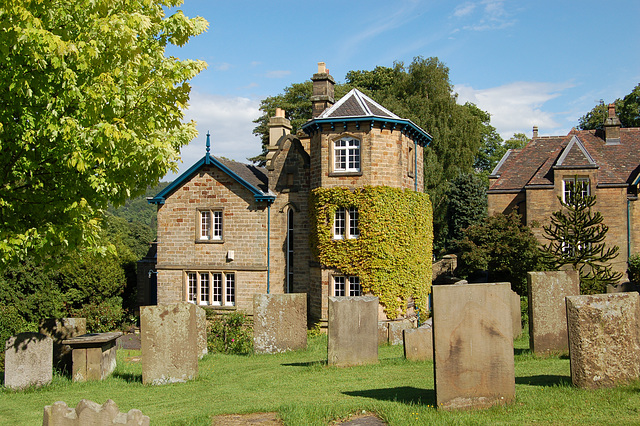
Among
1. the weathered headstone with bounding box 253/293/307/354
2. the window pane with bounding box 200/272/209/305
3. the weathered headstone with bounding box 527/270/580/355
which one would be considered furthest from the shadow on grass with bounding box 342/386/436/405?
the window pane with bounding box 200/272/209/305

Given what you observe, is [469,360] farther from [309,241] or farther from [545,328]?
[309,241]

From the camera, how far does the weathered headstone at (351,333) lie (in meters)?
13.5

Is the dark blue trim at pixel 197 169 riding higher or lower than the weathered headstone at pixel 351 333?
higher

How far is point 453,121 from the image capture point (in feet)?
155

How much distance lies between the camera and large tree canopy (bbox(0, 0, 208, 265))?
11.0 meters

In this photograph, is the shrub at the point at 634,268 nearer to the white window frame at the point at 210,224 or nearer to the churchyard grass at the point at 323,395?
the churchyard grass at the point at 323,395

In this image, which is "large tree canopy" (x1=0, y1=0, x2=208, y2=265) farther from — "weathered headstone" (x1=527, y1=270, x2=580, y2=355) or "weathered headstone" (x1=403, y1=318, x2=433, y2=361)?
"weathered headstone" (x1=527, y1=270, x2=580, y2=355)

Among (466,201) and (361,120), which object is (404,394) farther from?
(466,201)

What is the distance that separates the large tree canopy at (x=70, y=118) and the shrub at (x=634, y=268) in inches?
1122

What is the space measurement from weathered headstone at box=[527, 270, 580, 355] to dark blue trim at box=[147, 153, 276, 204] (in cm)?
1554

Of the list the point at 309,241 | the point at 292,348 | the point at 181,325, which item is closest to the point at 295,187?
the point at 309,241

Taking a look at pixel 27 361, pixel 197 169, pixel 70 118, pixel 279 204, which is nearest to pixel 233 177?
pixel 197 169

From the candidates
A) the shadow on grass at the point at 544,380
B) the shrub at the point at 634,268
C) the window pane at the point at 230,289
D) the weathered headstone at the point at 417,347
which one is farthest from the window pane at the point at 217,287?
the shrub at the point at 634,268

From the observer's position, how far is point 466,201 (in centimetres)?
4312
